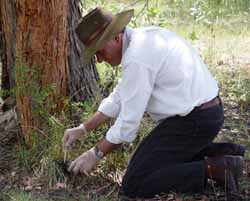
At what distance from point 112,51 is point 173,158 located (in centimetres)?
80

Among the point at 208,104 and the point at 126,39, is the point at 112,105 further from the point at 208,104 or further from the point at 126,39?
the point at 208,104

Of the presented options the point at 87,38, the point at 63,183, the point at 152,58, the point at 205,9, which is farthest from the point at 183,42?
the point at 205,9

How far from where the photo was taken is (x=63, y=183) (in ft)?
13.8

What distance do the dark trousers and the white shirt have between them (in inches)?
3.9

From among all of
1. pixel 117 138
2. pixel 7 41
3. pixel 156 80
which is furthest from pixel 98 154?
pixel 7 41

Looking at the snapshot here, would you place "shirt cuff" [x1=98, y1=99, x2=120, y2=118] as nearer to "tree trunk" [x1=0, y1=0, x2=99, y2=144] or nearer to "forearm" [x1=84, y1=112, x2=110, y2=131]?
"forearm" [x1=84, y1=112, x2=110, y2=131]

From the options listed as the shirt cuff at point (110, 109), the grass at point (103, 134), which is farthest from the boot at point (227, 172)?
the shirt cuff at point (110, 109)

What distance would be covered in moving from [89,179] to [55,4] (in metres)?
1.23

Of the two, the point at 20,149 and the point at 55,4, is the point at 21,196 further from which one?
the point at 55,4

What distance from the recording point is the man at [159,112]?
3.67 m

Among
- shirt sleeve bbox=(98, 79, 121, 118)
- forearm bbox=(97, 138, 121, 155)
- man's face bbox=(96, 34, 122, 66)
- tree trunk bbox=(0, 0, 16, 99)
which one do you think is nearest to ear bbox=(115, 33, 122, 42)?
man's face bbox=(96, 34, 122, 66)

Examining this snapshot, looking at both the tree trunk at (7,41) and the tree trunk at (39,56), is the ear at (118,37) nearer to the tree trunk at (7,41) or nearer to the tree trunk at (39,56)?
the tree trunk at (39,56)

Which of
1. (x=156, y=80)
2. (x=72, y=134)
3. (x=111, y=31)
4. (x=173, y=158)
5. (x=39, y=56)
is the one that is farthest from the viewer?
(x=39, y=56)

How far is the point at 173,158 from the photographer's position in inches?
157
